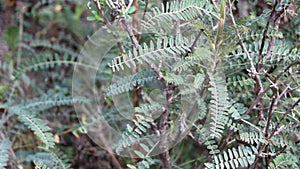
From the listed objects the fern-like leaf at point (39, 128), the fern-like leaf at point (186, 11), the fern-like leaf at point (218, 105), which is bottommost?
the fern-like leaf at point (39, 128)

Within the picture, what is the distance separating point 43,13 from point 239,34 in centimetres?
146

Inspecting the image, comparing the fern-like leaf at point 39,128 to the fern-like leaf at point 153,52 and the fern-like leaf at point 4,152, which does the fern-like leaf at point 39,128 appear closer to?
the fern-like leaf at point 4,152

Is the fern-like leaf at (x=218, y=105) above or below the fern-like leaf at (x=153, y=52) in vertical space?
below

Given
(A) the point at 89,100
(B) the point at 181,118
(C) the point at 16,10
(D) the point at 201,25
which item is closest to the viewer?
(D) the point at 201,25

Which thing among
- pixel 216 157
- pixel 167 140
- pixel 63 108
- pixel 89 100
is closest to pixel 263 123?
pixel 216 157

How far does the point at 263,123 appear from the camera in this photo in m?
0.90

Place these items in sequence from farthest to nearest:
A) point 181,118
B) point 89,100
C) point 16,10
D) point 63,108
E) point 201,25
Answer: point 16,10 < point 63,108 < point 89,100 < point 181,118 < point 201,25

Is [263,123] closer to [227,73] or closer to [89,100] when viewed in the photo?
[227,73]

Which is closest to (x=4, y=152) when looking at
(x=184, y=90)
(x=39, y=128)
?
(x=39, y=128)

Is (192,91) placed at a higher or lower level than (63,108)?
higher

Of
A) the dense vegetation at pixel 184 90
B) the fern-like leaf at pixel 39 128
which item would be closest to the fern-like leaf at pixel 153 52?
the dense vegetation at pixel 184 90

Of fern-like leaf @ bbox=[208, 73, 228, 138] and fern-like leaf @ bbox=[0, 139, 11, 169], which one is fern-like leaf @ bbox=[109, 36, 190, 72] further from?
fern-like leaf @ bbox=[0, 139, 11, 169]

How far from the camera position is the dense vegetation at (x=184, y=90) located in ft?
2.77

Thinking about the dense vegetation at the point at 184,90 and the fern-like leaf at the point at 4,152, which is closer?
the dense vegetation at the point at 184,90
